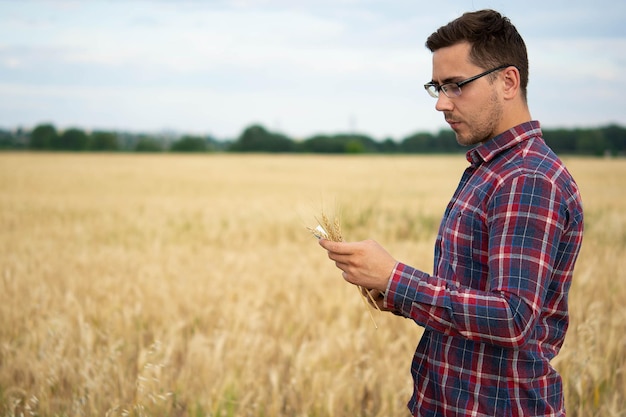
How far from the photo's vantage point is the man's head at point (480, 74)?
1765mm

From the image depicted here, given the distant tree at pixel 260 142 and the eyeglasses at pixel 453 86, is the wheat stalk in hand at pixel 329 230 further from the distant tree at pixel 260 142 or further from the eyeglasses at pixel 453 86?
the distant tree at pixel 260 142

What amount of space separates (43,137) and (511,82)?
6877cm

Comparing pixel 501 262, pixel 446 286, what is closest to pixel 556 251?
pixel 501 262

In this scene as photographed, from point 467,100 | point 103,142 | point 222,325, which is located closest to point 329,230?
point 467,100

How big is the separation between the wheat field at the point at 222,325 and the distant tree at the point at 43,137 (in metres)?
58.4

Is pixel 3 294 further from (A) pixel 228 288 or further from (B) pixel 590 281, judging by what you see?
(B) pixel 590 281

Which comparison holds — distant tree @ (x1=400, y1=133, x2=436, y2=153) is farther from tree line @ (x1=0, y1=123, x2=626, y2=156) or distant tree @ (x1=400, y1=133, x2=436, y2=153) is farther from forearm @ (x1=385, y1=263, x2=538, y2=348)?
forearm @ (x1=385, y1=263, x2=538, y2=348)

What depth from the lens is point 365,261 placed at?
1.69m

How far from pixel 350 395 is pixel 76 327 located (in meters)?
2.24

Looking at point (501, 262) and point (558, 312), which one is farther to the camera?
point (558, 312)

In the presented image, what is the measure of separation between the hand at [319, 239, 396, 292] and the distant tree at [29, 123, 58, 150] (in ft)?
223

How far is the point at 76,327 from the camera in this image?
4.59 m

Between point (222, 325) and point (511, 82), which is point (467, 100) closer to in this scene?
point (511, 82)

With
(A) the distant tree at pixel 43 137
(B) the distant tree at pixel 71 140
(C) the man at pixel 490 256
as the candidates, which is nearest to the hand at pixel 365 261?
(C) the man at pixel 490 256
